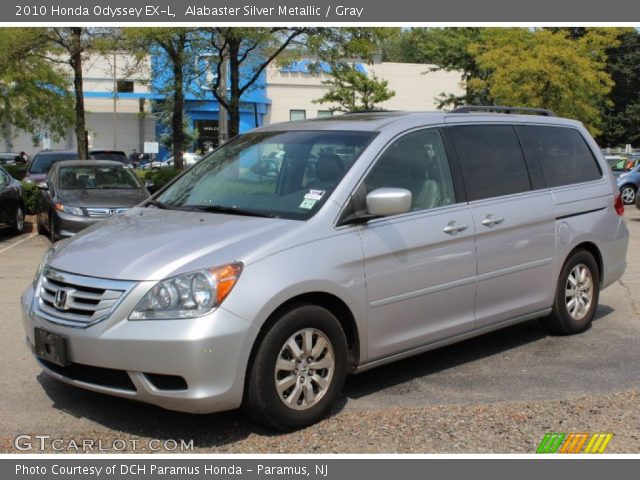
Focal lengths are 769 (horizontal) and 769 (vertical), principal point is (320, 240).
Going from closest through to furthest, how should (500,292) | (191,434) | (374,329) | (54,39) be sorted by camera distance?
(191,434) → (374,329) → (500,292) → (54,39)

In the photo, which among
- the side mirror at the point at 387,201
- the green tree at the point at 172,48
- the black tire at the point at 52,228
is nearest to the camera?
the side mirror at the point at 387,201

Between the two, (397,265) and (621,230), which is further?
→ (621,230)

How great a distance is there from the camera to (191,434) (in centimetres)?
443

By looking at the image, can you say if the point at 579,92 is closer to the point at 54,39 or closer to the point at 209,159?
the point at 54,39

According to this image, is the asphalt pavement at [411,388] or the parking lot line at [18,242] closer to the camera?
the asphalt pavement at [411,388]

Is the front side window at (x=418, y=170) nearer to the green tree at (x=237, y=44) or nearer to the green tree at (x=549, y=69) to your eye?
the green tree at (x=237, y=44)

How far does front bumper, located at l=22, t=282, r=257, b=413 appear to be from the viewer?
3.98 metres

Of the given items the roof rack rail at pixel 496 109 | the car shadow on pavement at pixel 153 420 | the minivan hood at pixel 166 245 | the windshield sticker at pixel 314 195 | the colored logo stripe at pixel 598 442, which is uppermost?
the roof rack rail at pixel 496 109

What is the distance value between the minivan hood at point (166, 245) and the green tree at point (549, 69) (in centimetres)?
2358

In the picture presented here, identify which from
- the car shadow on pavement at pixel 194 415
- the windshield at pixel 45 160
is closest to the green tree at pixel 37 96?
the windshield at pixel 45 160

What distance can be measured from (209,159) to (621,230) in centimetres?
376

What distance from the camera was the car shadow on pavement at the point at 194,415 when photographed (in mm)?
4414

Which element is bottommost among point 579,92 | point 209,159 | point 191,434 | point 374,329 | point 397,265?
point 191,434

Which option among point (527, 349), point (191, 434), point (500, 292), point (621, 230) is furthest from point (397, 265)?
point (621, 230)
